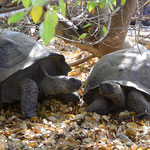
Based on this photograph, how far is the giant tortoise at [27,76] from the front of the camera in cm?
308

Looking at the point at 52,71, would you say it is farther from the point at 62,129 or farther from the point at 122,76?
the point at 62,129

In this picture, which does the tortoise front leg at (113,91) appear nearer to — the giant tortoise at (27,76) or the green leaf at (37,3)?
the giant tortoise at (27,76)

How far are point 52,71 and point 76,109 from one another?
0.64m

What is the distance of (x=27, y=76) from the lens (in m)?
3.32

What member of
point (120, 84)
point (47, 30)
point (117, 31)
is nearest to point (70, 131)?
point (120, 84)

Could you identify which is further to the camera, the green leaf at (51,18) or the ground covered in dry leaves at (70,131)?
the ground covered in dry leaves at (70,131)

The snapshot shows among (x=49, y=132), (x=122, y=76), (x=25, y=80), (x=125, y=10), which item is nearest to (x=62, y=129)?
(x=49, y=132)

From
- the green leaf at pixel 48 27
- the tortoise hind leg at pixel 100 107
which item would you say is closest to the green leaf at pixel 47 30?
the green leaf at pixel 48 27

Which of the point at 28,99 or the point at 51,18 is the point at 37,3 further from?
the point at 28,99

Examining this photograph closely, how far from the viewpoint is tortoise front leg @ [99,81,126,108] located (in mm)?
3018

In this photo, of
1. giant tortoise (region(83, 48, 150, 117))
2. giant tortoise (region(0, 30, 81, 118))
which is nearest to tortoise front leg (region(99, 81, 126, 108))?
giant tortoise (region(83, 48, 150, 117))

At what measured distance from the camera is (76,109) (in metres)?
3.42

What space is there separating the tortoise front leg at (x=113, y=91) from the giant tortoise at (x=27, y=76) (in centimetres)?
29

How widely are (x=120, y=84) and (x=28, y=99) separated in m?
1.14
